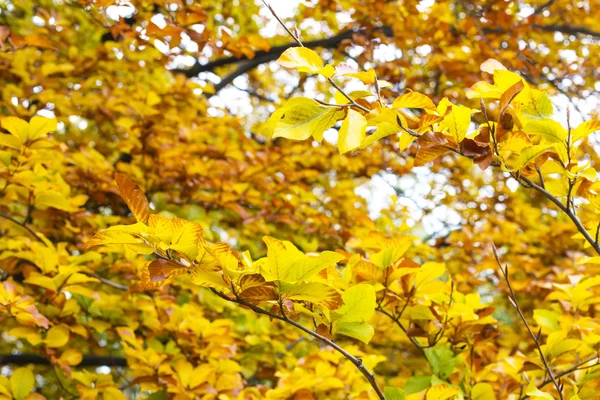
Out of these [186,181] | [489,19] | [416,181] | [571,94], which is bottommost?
[416,181]

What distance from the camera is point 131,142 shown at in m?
2.51

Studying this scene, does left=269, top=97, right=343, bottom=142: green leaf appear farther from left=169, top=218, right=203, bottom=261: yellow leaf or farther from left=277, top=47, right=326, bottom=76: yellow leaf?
left=169, top=218, right=203, bottom=261: yellow leaf

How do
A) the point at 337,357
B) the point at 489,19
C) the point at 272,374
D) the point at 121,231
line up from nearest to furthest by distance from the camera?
the point at 121,231 < the point at 337,357 < the point at 272,374 < the point at 489,19

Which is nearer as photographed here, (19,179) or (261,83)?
(19,179)

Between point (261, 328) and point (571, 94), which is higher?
point (571, 94)

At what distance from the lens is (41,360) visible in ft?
6.71

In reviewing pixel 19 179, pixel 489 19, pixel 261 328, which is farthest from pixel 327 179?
pixel 19 179

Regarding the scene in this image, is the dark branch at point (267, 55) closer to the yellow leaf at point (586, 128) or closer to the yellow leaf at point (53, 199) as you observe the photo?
the yellow leaf at point (53, 199)

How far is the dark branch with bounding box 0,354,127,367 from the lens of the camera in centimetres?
203

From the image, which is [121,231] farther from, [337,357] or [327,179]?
[327,179]

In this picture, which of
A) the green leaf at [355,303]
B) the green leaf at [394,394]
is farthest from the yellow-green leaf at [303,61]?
the green leaf at [394,394]

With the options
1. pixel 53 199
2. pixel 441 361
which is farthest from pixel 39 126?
pixel 441 361

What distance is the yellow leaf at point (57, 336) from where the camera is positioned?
5.14 ft

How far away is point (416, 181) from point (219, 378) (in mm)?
3739
